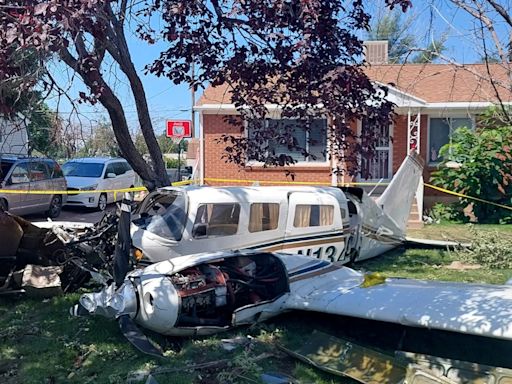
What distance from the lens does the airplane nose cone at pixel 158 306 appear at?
574 centimetres

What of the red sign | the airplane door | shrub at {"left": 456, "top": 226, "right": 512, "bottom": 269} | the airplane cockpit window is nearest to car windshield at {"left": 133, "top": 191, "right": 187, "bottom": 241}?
the airplane door

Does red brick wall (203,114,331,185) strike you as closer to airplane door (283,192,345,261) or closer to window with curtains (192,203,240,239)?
airplane door (283,192,345,261)

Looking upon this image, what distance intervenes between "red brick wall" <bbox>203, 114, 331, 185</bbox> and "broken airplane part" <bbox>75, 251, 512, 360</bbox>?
11.3 m

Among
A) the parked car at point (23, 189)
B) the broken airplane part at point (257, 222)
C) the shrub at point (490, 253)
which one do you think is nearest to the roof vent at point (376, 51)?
the shrub at point (490, 253)

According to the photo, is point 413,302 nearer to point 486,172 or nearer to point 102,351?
point 102,351

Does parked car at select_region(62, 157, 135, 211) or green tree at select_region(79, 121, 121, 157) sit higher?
green tree at select_region(79, 121, 121, 157)

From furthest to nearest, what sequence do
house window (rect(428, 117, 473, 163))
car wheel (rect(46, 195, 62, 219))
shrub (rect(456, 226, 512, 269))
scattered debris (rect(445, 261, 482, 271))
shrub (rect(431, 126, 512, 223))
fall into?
house window (rect(428, 117, 473, 163)), car wheel (rect(46, 195, 62, 219)), shrub (rect(431, 126, 512, 223)), shrub (rect(456, 226, 512, 269)), scattered debris (rect(445, 261, 482, 271))

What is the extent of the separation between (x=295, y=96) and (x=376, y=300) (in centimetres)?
275

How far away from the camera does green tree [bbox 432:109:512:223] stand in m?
16.4

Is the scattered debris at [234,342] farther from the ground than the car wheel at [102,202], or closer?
closer

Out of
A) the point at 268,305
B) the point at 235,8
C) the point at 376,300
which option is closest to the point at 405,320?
the point at 376,300

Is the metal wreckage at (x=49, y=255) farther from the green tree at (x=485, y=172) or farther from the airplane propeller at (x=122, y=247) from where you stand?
the green tree at (x=485, y=172)

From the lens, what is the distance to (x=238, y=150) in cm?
867

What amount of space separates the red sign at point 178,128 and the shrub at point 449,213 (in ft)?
30.0
